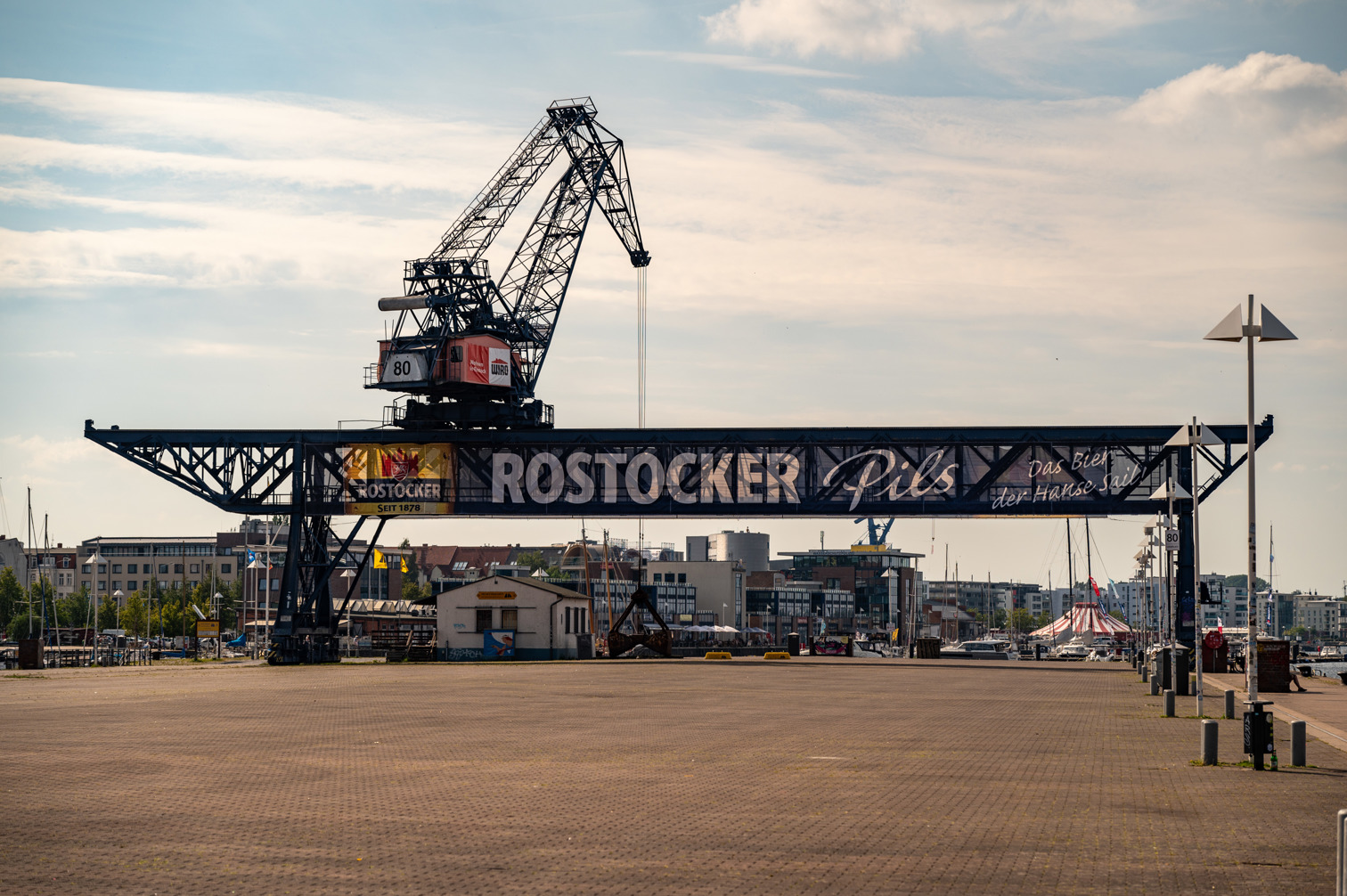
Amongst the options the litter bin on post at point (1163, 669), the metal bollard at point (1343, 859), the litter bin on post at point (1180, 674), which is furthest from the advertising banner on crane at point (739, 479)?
the metal bollard at point (1343, 859)

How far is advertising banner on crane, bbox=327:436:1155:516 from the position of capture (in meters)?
68.4

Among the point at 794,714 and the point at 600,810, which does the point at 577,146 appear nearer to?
the point at 794,714

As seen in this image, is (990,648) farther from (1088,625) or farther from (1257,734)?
(1257,734)

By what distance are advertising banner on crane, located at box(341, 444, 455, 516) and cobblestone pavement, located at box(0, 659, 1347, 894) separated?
127ft

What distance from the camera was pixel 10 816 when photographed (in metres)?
15.9

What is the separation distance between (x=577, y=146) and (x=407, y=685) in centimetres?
5196

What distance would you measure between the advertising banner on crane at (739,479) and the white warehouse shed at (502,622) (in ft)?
17.3

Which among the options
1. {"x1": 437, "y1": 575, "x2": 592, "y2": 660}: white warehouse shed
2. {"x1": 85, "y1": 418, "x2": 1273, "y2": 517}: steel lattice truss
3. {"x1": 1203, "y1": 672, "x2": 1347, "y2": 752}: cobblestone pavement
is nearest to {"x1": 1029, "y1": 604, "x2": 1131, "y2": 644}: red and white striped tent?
{"x1": 85, "y1": 418, "x2": 1273, "y2": 517}: steel lattice truss

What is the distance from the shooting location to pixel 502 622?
7519cm

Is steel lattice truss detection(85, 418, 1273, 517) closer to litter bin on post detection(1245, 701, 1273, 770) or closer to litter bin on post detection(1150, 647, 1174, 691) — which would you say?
litter bin on post detection(1150, 647, 1174, 691)

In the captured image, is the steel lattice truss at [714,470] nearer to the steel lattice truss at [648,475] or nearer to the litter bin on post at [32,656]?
the steel lattice truss at [648,475]

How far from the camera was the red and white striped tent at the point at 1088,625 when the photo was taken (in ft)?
355

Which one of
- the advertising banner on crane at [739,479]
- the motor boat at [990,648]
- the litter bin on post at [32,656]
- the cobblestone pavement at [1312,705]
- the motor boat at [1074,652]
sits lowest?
the motor boat at [990,648]

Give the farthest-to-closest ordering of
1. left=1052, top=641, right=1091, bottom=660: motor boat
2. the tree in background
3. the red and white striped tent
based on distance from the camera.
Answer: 1. the tree in background
2. left=1052, top=641, right=1091, bottom=660: motor boat
3. the red and white striped tent
